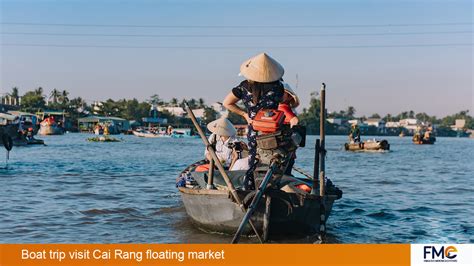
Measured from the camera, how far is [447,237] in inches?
A: 431

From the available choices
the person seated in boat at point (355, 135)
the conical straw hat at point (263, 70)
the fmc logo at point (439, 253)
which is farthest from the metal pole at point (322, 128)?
the person seated in boat at point (355, 135)

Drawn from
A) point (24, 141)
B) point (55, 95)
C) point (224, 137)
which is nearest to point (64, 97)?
point (55, 95)

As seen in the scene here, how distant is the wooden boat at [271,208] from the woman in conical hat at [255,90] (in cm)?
57

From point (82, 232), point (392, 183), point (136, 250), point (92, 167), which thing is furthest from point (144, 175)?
point (136, 250)

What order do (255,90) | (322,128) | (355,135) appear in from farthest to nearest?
(355,135), (322,128), (255,90)

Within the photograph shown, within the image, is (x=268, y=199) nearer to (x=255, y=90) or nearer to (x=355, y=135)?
(x=255, y=90)

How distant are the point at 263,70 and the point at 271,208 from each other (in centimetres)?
195

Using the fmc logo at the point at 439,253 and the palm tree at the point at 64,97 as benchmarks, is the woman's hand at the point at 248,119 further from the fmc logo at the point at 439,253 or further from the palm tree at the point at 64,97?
the palm tree at the point at 64,97

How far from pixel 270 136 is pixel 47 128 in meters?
82.4

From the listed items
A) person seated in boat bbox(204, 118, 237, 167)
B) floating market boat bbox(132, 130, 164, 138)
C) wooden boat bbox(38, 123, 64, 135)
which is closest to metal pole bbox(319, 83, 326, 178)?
person seated in boat bbox(204, 118, 237, 167)

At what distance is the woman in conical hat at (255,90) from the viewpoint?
8.38 m

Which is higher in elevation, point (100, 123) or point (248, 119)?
point (248, 119)

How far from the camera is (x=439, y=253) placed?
676 cm

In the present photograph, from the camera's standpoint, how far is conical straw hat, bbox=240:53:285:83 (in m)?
8.36
